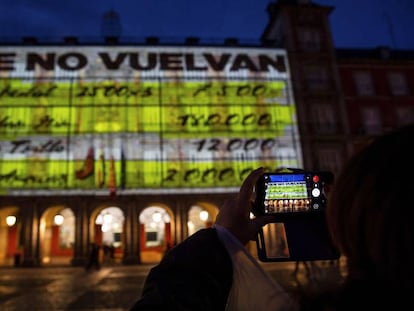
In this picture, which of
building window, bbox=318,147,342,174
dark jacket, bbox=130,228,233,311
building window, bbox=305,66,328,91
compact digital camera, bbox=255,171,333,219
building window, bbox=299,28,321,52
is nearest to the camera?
dark jacket, bbox=130,228,233,311

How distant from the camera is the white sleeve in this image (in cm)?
99

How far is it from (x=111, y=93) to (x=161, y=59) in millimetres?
4630

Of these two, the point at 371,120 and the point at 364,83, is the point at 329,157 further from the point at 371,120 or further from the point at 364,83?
the point at 364,83

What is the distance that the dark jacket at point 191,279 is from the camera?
0.92 metres

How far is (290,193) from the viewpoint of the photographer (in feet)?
5.27

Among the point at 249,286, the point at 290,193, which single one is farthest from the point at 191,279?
the point at 290,193

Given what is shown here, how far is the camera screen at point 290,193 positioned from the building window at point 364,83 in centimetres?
3044

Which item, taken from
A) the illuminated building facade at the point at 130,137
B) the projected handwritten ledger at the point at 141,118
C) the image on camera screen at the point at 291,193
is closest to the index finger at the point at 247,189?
the image on camera screen at the point at 291,193

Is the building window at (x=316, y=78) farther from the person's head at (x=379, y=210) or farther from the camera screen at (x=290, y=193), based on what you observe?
the person's head at (x=379, y=210)

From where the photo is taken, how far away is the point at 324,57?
96.6 feet

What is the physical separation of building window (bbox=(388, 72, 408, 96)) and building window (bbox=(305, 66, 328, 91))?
566 cm

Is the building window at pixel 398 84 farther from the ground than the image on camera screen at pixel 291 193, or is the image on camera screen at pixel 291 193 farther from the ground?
A: the building window at pixel 398 84

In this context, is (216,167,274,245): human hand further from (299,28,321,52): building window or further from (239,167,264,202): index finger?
(299,28,321,52): building window

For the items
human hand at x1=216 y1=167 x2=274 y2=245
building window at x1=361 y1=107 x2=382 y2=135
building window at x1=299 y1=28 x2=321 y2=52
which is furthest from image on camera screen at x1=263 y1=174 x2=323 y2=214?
building window at x1=299 y1=28 x2=321 y2=52
